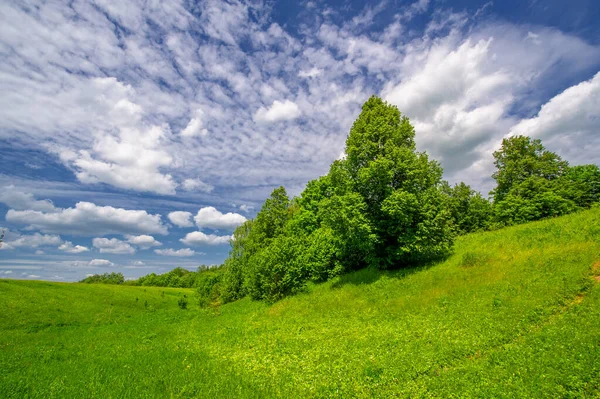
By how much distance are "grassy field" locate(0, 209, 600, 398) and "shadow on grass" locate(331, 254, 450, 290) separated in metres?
0.21

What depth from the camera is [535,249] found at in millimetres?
19156

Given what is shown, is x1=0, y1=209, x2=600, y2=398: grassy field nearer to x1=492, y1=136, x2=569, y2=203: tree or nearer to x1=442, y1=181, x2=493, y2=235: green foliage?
x1=492, y1=136, x2=569, y2=203: tree

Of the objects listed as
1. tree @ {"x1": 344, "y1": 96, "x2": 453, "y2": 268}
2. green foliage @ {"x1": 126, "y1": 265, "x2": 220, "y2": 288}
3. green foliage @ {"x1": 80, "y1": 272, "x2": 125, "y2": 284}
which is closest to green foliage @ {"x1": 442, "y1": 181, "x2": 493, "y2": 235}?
tree @ {"x1": 344, "y1": 96, "x2": 453, "y2": 268}

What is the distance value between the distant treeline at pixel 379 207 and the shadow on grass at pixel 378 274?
2.04 ft

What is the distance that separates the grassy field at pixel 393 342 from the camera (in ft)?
29.7

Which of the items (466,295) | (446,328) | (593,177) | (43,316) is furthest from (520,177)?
(43,316)

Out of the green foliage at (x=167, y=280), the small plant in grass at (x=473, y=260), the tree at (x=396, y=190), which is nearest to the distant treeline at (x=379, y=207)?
the tree at (x=396, y=190)

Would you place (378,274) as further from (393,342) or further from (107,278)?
(107,278)

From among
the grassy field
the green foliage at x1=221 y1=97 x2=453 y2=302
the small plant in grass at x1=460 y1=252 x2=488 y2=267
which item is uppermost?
the green foliage at x1=221 y1=97 x2=453 y2=302

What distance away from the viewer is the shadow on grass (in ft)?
74.4

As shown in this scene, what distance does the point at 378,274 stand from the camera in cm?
2436

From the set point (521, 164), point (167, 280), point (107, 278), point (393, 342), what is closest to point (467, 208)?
point (521, 164)

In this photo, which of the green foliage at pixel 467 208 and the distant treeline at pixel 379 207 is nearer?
the distant treeline at pixel 379 207

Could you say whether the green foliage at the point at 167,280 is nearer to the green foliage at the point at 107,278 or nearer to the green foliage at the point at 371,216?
the green foliage at the point at 107,278
